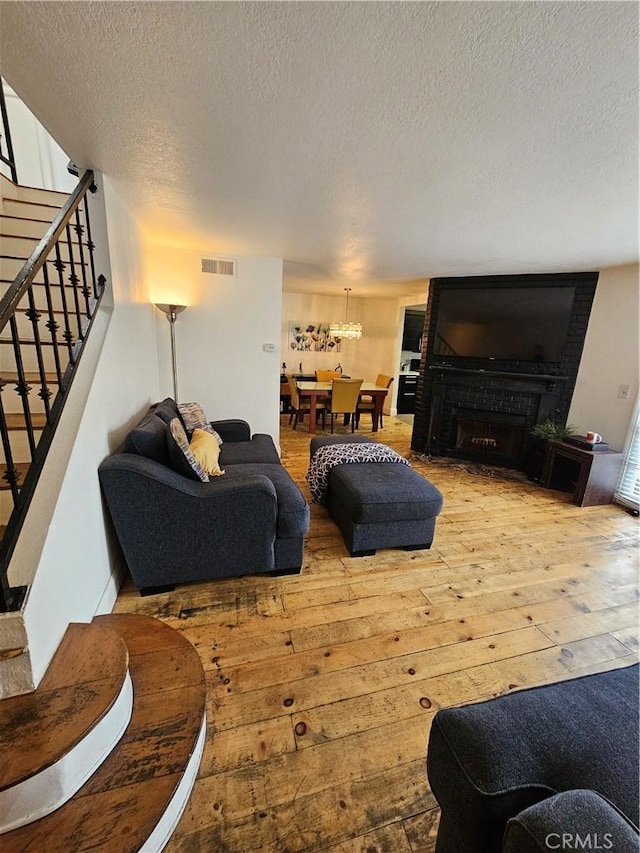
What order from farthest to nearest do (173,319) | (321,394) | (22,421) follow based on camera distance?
(321,394) → (173,319) → (22,421)

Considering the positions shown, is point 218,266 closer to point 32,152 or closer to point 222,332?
point 222,332

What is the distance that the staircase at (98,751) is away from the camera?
36.3 inches

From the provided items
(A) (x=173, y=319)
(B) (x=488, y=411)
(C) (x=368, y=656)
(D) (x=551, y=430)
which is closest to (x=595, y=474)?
(D) (x=551, y=430)

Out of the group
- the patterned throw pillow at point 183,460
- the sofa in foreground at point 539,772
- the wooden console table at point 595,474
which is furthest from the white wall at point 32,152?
the wooden console table at point 595,474

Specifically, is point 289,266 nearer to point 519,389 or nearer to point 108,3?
point 519,389

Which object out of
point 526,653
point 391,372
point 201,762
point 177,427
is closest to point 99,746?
point 201,762

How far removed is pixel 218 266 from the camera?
3.85 metres

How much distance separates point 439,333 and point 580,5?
3855 millimetres

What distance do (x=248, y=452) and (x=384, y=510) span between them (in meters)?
1.30

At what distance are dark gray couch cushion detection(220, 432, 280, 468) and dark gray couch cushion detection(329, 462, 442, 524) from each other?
25.7 inches

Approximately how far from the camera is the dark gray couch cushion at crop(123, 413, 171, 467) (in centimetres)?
197

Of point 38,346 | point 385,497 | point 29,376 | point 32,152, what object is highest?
point 32,152

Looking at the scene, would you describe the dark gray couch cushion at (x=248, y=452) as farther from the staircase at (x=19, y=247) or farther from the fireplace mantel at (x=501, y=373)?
the fireplace mantel at (x=501, y=373)

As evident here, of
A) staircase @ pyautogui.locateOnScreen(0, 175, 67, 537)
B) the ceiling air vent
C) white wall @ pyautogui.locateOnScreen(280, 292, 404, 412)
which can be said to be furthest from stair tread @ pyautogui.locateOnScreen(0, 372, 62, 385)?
white wall @ pyautogui.locateOnScreen(280, 292, 404, 412)
